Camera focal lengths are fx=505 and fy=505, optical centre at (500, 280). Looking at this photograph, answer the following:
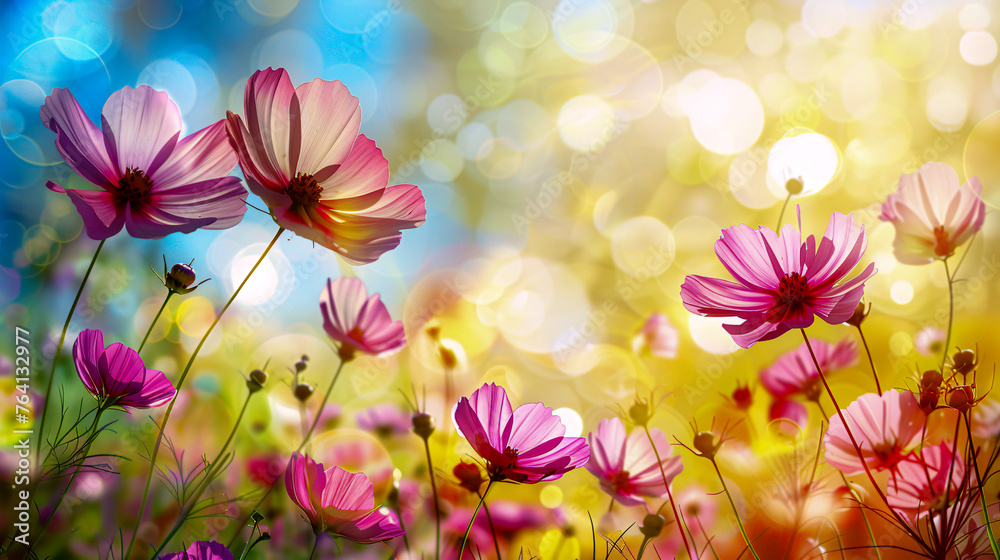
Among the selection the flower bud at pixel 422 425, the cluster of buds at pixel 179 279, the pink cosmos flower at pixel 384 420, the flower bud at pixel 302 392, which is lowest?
the pink cosmos flower at pixel 384 420

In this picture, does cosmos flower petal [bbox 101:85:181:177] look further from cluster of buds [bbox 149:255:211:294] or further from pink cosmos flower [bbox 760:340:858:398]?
pink cosmos flower [bbox 760:340:858:398]

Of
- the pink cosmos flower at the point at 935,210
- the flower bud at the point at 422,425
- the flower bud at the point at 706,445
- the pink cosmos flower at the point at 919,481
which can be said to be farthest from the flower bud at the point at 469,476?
→ the pink cosmos flower at the point at 935,210

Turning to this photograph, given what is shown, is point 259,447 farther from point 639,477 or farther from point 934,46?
point 934,46

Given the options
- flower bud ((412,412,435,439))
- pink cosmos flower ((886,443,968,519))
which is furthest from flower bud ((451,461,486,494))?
pink cosmos flower ((886,443,968,519))

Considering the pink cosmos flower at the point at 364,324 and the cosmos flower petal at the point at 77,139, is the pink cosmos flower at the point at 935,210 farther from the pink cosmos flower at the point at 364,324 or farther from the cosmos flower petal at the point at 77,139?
the cosmos flower petal at the point at 77,139

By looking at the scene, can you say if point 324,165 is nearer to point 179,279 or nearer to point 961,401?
point 179,279

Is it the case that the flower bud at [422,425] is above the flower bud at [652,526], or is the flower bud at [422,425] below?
above

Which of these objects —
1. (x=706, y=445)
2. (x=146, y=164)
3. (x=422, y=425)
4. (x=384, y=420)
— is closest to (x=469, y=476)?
(x=422, y=425)
